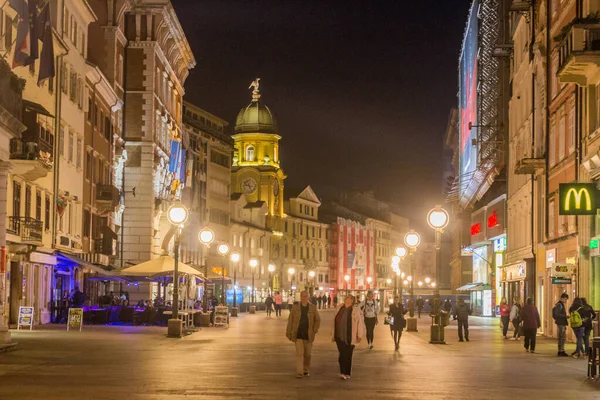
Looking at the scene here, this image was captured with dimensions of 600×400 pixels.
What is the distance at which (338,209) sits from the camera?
177 m

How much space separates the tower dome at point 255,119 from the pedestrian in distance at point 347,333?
121184 millimetres

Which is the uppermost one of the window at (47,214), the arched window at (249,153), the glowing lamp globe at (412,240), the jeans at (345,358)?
the arched window at (249,153)

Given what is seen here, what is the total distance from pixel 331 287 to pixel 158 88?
8972cm

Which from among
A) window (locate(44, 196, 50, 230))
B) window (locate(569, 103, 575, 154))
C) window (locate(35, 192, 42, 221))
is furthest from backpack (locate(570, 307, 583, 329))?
window (locate(44, 196, 50, 230))

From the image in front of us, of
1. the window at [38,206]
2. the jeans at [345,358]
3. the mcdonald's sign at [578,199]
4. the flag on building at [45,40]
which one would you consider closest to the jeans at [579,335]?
the mcdonald's sign at [578,199]

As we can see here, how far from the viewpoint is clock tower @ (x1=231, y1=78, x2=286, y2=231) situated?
5512 inches

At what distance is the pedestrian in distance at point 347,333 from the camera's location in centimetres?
2323

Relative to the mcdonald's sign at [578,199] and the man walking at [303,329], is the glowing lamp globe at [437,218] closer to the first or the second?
the mcdonald's sign at [578,199]

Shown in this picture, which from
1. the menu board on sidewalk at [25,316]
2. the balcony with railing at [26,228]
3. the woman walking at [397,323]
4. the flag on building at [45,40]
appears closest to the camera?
the flag on building at [45,40]

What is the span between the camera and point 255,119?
14538cm

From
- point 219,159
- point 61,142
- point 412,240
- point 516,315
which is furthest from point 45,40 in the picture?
point 219,159

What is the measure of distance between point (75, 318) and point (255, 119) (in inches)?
4005

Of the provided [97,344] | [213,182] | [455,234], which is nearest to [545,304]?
[97,344]

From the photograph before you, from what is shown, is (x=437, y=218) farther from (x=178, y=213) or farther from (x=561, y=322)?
(x=178, y=213)
